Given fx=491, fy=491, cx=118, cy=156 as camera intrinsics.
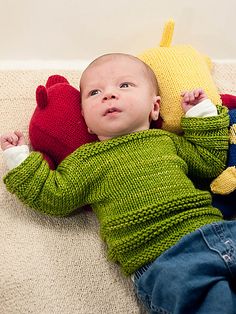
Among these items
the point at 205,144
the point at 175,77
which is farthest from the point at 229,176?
the point at 175,77

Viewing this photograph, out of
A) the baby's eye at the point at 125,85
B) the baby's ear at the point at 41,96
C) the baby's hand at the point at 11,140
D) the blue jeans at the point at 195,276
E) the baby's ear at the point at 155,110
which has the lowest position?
the blue jeans at the point at 195,276

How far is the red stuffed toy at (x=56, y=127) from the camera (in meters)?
1.22

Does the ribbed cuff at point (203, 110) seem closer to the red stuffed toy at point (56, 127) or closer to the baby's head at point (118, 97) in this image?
the baby's head at point (118, 97)

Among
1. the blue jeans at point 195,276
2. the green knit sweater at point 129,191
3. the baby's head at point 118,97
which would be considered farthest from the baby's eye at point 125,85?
the blue jeans at point 195,276

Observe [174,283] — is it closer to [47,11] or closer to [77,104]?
[77,104]

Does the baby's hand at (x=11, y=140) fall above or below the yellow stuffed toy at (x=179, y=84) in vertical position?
below

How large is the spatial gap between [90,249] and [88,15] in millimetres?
750

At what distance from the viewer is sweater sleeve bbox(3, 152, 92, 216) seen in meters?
1.12

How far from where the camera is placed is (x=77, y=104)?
1.27m

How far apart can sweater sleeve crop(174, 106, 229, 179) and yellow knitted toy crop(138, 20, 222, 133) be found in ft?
0.18

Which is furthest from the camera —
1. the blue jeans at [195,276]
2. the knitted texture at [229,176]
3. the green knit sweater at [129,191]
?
the knitted texture at [229,176]

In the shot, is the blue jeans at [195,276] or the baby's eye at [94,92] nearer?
the blue jeans at [195,276]

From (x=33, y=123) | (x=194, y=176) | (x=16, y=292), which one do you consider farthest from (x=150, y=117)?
(x=16, y=292)

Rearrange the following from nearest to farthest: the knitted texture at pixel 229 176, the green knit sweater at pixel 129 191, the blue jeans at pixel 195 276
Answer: the blue jeans at pixel 195 276 < the green knit sweater at pixel 129 191 < the knitted texture at pixel 229 176
